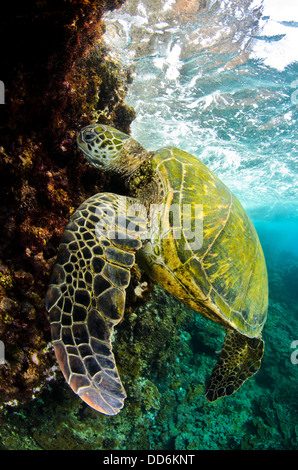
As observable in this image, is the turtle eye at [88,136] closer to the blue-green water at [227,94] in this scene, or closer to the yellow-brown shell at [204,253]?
the yellow-brown shell at [204,253]

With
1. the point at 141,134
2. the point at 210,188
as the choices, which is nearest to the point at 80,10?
the point at 210,188

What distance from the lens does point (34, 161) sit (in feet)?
6.98

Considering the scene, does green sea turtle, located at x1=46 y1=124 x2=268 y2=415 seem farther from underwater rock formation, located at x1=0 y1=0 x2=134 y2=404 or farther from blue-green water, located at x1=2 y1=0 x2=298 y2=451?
blue-green water, located at x1=2 y1=0 x2=298 y2=451

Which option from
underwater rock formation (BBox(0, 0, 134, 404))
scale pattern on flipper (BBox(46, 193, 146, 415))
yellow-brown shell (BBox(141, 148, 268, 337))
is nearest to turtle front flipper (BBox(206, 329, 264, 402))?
yellow-brown shell (BBox(141, 148, 268, 337))

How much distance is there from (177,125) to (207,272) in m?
12.0

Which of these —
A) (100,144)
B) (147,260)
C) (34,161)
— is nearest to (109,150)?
(100,144)

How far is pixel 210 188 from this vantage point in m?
2.91

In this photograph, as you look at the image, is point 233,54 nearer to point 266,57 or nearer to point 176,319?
point 266,57

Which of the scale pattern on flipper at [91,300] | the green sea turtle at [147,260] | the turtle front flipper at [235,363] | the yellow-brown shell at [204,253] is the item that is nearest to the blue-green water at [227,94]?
the turtle front flipper at [235,363]

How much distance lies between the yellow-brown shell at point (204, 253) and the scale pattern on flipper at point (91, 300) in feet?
1.97

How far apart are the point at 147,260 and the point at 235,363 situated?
2230mm

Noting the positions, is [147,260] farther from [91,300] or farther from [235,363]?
[235,363]

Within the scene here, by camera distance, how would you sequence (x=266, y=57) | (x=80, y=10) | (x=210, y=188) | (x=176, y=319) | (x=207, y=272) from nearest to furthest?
(x=80, y=10), (x=207, y=272), (x=210, y=188), (x=176, y=319), (x=266, y=57)

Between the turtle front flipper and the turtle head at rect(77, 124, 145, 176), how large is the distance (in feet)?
9.60
